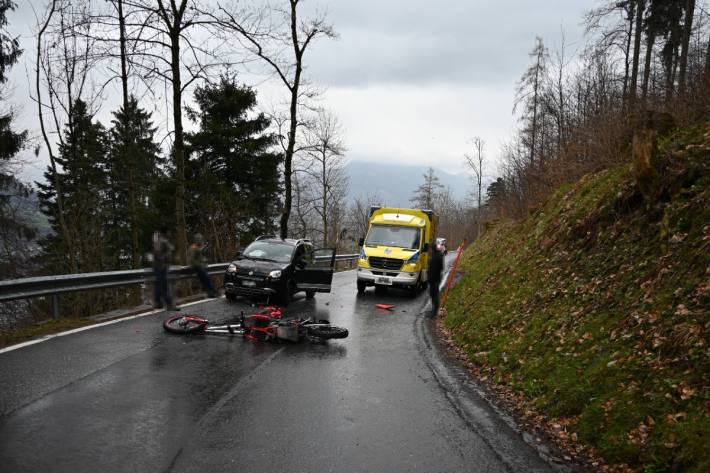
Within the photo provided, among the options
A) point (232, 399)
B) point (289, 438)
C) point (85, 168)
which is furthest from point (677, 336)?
point (85, 168)

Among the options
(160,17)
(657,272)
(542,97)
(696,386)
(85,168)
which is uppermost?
(542,97)

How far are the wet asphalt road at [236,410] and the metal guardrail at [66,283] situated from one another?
1.35 m

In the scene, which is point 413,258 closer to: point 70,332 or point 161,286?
point 161,286

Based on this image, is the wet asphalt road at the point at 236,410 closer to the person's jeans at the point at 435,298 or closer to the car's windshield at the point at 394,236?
the person's jeans at the point at 435,298

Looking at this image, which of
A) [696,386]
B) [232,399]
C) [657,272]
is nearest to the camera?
[696,386]

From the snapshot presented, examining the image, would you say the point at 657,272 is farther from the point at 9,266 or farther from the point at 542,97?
the point at 542,97

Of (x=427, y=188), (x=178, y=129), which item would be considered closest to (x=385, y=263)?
(x=178, y=129)

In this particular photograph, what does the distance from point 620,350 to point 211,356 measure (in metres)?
5.83

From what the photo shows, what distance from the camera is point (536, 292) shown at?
967 centimetres

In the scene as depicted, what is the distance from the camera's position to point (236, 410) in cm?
543

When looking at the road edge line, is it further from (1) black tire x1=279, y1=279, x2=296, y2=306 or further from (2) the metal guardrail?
(1) black tire x1=279, y1=279, x2=296, y2=306

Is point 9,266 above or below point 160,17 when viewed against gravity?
below

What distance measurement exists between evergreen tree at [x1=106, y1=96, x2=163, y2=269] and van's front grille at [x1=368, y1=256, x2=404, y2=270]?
35.7ft

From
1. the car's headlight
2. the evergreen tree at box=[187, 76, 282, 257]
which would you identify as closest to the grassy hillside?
the car's headlight
